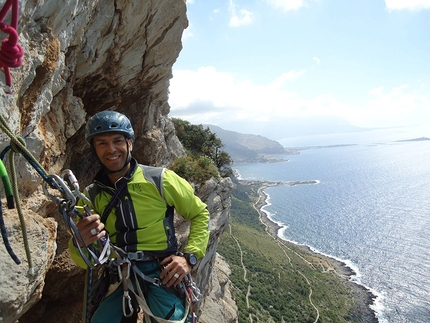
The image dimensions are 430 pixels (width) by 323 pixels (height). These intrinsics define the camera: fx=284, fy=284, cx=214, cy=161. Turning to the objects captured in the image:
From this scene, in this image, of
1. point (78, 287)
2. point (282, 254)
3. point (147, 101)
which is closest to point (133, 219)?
point (78, 287)

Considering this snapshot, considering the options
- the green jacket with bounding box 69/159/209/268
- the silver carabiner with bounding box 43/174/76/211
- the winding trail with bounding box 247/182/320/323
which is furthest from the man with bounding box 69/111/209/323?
the winding trail with bounding box 247/182/320/323

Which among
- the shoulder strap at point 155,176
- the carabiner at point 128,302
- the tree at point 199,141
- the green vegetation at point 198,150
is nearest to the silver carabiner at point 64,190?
the shoulder strap at point 155,176

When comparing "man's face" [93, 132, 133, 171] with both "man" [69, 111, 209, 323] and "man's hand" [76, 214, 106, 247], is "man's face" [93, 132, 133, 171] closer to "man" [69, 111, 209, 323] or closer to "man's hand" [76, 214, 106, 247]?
"man" [69, 111, 209, 323]

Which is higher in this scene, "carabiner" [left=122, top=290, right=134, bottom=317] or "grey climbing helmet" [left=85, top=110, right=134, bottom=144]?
"grey climbing helmet" [left=85, top=110, right=134, bottom=144]

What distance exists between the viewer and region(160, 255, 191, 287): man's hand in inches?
139

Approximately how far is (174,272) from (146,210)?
85 cm

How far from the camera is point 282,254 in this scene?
73.2 metres

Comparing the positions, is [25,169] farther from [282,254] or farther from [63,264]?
[282,254]

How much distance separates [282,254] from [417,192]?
251 feet

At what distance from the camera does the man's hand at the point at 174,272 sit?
11.6ft

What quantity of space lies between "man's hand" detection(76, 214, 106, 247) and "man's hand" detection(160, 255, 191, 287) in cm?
99

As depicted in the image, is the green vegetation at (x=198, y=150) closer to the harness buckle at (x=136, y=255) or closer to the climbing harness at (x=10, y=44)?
the harness buckle at (x=136, y=255)

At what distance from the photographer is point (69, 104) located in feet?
25.7

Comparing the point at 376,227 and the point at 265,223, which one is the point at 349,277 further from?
the point at 265,223
